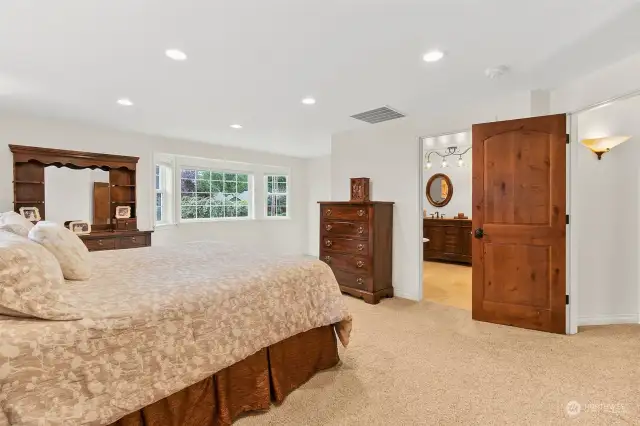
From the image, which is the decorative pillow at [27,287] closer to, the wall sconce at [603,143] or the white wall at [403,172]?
the white wall at [403,172]

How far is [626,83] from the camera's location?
248 centimetres

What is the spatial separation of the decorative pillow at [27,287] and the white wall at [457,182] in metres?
6.31

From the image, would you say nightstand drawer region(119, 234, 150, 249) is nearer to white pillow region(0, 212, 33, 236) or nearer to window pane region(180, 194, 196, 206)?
window pane region(180, 194, 196, 206)

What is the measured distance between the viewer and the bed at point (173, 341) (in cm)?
113

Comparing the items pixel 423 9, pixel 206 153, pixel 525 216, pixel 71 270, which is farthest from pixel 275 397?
pixel 206 153

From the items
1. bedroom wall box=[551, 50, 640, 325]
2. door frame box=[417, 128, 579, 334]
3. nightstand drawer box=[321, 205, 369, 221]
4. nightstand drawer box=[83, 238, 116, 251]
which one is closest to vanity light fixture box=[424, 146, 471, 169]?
bedroom wall box=[551, 50, 640, 325]

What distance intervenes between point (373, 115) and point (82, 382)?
3.68 meters

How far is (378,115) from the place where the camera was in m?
3.99

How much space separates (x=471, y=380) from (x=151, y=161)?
5.10 m

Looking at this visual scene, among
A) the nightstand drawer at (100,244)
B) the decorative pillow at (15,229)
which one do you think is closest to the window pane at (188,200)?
the nightstand drawer at (100,244)

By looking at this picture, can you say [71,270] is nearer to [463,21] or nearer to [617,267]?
[463,21]

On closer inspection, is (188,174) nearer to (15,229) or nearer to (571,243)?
(15,229)

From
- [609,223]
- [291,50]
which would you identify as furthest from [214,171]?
[609,223]

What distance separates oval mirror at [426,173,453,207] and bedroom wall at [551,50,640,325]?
3.64m
